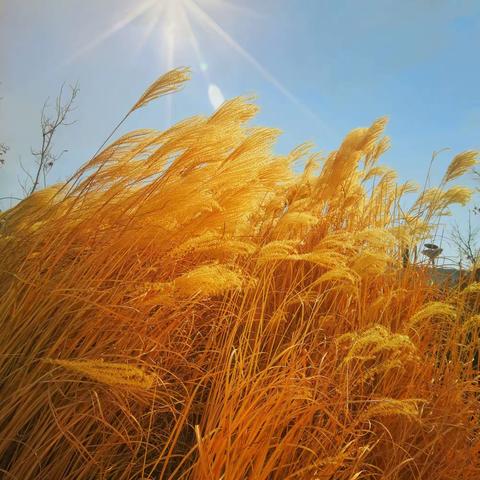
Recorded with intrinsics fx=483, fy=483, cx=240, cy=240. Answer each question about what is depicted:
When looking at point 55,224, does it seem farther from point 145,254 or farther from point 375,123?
point 375,123

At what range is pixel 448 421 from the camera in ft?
Result: 5.94

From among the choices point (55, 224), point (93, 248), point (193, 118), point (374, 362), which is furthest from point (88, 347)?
point (374, 362)

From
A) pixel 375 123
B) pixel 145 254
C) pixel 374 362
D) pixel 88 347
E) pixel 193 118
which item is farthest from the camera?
pixel 375 123

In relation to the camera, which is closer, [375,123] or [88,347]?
[88,347]

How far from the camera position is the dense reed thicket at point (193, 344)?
1239mm

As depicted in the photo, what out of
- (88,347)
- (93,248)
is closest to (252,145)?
(93,248)

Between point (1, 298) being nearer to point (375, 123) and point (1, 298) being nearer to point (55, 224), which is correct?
point (55, 224)

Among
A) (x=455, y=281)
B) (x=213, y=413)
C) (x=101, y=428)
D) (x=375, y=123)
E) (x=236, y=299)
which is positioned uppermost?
(x=375, y=123)

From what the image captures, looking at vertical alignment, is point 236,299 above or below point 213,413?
above

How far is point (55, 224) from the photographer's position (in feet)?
5.57

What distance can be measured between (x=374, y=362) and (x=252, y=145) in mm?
1027

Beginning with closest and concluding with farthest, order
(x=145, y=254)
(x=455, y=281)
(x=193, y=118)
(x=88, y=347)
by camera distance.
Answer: (x=88, y=347)
(x=193, y=118)
(x=145, y=254)
(x=455, y=281)

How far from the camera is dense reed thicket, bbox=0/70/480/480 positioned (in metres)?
1.24

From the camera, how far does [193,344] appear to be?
1755mm
